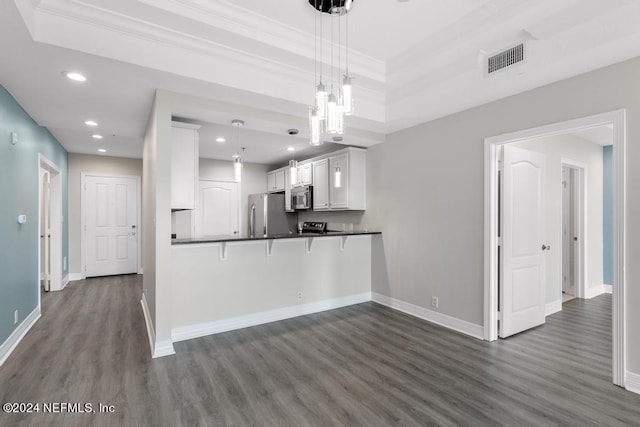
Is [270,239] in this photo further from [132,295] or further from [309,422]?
[132,295]

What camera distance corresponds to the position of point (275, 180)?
7.06 metres

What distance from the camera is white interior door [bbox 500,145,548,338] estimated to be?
3.35 m

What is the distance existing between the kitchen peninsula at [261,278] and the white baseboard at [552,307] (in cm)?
235

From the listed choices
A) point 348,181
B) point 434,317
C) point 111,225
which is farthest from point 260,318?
point 111,225

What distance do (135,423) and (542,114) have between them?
13.2 ft

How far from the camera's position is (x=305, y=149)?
19.4 feet

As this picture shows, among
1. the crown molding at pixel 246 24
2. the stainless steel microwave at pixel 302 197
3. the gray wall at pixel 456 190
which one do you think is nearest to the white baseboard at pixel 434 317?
the gray wall at pixel 456 190

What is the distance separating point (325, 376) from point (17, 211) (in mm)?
3547

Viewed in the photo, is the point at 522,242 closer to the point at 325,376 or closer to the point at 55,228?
the point at 325,376

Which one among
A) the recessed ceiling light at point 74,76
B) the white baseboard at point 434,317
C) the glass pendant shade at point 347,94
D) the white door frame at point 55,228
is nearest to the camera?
the glass pendant shade at point 347,94

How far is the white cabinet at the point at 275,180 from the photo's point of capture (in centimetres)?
678

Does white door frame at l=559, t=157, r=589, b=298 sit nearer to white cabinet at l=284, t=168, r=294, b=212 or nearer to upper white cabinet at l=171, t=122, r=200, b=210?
white cabinet at l=284, t=168, r=294, b=212

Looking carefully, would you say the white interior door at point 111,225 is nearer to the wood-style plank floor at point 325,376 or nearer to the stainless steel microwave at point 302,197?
the wood-style plank floor at point 325,376

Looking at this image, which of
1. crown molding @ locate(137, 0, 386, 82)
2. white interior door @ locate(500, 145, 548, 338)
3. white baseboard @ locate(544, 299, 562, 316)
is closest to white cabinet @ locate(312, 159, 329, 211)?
crown molding @ locate(137, 0, 386, 82)
